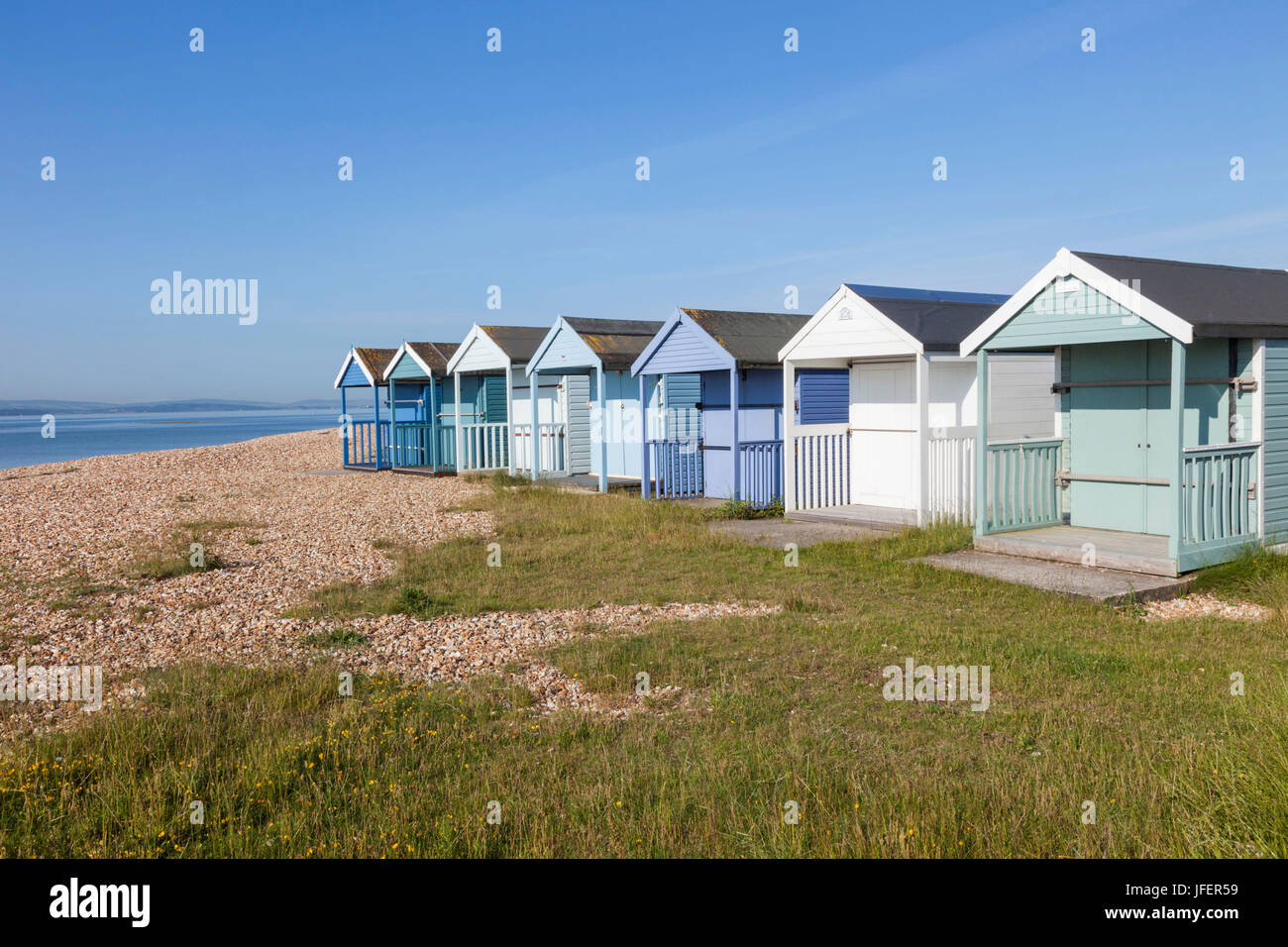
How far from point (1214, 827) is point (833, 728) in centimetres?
237

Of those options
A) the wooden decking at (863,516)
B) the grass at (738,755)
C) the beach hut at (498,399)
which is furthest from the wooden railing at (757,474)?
the grass at (738,755)

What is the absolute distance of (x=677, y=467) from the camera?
1933 cm

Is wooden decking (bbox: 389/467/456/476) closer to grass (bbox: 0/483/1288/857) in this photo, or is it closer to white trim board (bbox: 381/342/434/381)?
white trim board (bbox: 381/342/434/381)

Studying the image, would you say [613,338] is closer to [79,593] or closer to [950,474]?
[950,474]

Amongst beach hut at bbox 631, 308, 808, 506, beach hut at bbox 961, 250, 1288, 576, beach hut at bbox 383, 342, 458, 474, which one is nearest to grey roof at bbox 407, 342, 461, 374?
beach hut at bbox 383, 342, 458, 474

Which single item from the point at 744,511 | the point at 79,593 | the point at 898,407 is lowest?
the point at 79,593

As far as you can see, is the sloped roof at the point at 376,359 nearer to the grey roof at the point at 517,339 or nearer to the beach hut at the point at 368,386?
the beach hut at the point at 368,386

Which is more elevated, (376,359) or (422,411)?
(376,359)

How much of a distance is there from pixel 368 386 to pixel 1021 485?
70.7 feet

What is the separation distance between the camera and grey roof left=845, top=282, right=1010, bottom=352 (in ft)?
46.0

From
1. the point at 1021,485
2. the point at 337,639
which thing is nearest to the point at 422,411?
the point at 1021,485

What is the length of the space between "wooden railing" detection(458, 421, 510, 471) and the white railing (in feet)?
43.2
